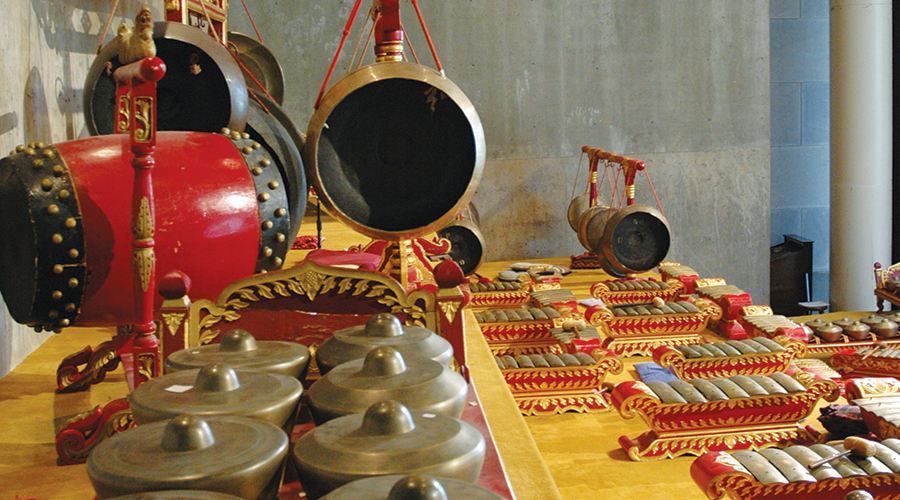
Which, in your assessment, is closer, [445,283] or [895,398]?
[445,283]

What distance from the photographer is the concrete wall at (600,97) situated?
624 centimetres

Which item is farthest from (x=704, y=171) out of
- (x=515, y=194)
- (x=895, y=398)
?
(x=895, y=398)

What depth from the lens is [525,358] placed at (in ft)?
9.05

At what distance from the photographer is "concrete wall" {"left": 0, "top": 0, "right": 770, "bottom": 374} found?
6.24m

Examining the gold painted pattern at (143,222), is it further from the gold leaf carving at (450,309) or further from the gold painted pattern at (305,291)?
the gold leaf carving at (450,309)

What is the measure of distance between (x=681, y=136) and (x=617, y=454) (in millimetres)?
4867

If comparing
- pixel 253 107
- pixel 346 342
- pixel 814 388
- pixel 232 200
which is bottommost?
pixel 814 388

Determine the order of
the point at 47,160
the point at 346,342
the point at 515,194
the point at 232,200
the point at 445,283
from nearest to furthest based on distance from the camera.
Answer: the point at 346,342
the point at 445,283
the point at 47,160
the point at 232,200
the point at 515,194

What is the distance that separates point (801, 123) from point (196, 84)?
673 centimetres

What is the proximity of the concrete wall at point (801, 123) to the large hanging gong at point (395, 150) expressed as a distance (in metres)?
6.58

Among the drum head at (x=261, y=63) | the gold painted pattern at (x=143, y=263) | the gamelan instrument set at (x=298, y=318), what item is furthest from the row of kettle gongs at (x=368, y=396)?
the drum head at (x=261, y=63)

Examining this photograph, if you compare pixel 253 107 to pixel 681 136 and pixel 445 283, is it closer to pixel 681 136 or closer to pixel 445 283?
pixel 445 283

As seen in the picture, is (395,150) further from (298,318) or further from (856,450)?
(856,450)

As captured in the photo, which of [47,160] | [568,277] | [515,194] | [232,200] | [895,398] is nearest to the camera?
[47,160]
